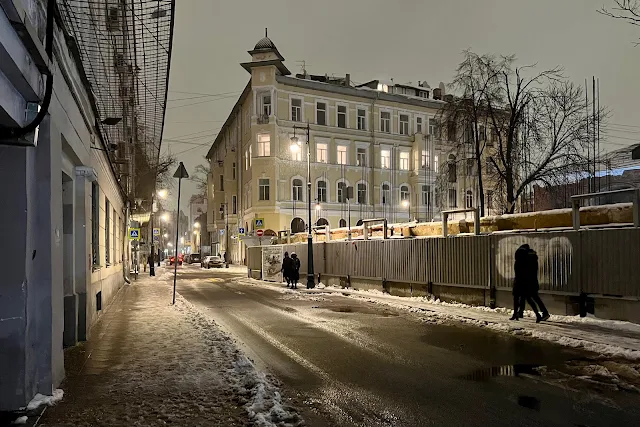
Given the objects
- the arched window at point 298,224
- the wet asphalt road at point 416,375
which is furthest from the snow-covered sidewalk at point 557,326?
the arched window at point 298,224

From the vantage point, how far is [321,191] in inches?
2061

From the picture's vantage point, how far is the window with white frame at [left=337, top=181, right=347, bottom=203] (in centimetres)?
5297

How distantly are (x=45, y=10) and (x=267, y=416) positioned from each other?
554 cm

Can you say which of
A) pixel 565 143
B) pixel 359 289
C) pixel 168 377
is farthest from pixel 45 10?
pixel 565 143

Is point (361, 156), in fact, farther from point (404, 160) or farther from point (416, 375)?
point (416, 375)

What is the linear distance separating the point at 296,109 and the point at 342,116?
201 inches

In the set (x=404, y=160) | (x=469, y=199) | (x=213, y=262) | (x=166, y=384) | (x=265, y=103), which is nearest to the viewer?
(x=166, y=384)

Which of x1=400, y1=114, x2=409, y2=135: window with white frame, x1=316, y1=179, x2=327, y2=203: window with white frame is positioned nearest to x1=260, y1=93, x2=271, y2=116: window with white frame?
x1=316, y1=179, x2=327, y2=203: window with white frame

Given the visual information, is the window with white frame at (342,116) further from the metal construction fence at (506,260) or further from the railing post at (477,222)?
the railing post at (477,222)

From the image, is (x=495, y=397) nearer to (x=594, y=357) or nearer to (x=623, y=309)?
(x=594, y=357)

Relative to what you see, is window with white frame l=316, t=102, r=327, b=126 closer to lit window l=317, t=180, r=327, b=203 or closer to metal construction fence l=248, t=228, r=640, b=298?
lit window l=317, t=180, r=327, b=203

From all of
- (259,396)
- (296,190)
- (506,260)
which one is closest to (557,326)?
(506,260)

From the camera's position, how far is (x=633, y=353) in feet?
27.6

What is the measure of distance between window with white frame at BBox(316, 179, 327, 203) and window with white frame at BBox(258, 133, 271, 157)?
586cm
